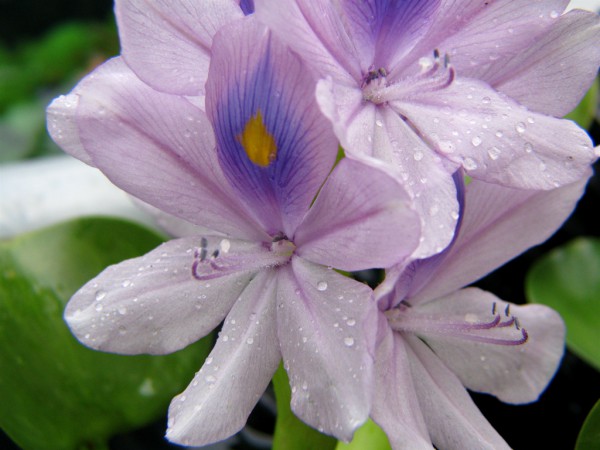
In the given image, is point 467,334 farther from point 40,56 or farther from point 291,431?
point 40,56

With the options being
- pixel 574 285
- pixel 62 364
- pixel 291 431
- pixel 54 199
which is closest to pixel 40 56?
pixel 54 199

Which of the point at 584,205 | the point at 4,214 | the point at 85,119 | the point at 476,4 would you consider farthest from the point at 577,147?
the point at 4,214

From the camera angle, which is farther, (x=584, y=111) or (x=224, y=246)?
(x=584, y=111)

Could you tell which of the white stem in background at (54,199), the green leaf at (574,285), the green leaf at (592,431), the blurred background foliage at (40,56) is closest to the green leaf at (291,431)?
the green leaf at (592,431)

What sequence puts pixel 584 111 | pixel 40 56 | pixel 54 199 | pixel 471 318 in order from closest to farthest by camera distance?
pixel 471 318 < pixel 584 111 < pixel 54 199 < pixel 40 56

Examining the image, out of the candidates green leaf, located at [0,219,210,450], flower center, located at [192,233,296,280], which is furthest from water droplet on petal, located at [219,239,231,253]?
green leaf, located at [0,219,210,450]

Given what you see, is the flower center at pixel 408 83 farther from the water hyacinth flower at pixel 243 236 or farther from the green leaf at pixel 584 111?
the green leaf at pixel 584 111
